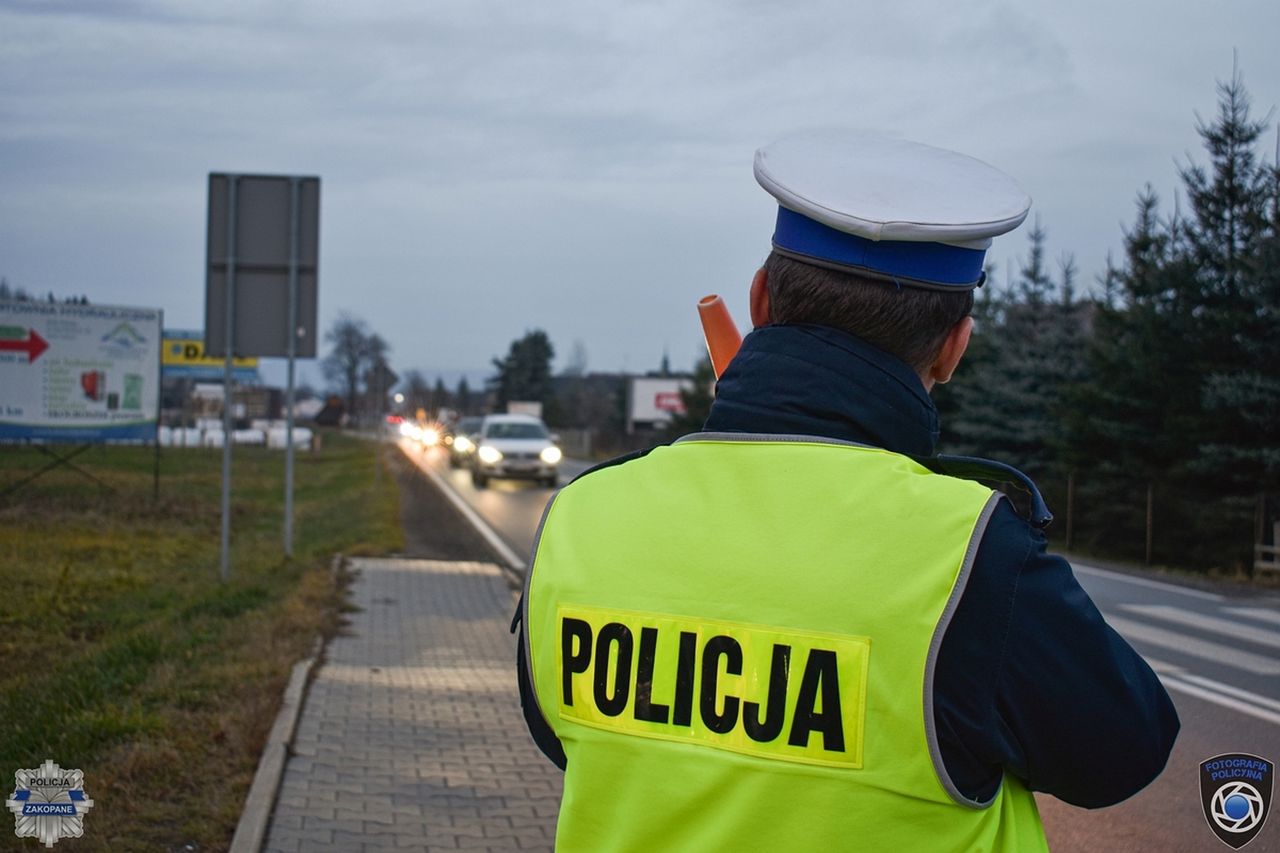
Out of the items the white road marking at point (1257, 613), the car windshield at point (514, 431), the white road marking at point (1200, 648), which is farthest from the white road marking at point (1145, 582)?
the car windshield at point (514, 431)

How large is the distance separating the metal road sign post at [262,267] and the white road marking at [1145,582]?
918cm

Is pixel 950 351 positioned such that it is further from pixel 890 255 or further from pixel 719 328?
pixel 719 328

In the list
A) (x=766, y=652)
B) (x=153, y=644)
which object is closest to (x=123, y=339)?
(x=153, y=644)

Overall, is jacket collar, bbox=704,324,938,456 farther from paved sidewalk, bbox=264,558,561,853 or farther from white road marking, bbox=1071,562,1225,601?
white road marking, bbox=1071,562,1225,601

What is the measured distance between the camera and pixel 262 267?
1229cm

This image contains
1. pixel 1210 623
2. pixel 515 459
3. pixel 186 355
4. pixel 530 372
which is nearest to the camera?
pixel 1210 623

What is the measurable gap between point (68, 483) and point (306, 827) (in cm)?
2124

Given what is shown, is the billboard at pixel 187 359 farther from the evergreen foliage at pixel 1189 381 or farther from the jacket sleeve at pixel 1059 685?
the jacket sleeve at pixel 1059 685

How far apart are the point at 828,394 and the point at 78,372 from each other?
22583mm

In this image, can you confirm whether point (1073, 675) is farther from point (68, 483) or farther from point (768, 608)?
point (68, 483)

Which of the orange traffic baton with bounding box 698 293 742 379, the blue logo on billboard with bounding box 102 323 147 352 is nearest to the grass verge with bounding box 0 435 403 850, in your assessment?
the blue logo on billboard with bounding box 102 323 147 352

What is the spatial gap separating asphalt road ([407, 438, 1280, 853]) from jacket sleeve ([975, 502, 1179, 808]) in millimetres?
41

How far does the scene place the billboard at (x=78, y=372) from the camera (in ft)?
70.3

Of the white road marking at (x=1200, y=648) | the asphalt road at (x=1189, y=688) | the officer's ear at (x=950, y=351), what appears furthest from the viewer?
the white road marking at (x=1200, y=648)
